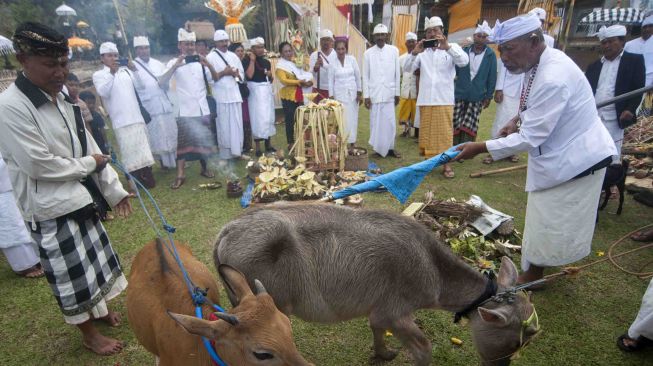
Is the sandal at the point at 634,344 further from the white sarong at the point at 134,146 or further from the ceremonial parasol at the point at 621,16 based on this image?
the ceremonial parasol at the point at 621,16

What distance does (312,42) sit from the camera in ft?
47.3

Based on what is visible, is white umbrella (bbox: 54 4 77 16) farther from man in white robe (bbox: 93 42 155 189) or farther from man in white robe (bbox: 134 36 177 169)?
man in white robe (bbox: 93 42 155 189)

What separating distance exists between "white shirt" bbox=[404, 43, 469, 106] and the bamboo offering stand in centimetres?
209

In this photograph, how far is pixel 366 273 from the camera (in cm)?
288

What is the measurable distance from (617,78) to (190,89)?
26.5 feet

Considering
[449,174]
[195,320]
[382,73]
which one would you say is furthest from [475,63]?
[195,320]

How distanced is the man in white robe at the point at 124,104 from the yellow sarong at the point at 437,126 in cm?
629

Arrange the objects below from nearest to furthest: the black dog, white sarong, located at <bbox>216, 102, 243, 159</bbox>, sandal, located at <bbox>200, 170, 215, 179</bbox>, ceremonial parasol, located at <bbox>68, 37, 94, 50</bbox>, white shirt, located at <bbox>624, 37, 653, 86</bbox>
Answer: the black dog, white shirt, located at <bbox>624, 37, 653, 86</bbox>, sandal, located at <bbox>200, 170, 215, 179</bbox>, white sarong, located at <bbox>216, 102, 243, 159</bbox>, ceremonial parasol, located at <bbox>68, 37, 94, 50</bbox>

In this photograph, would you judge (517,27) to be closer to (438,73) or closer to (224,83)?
(438,73)

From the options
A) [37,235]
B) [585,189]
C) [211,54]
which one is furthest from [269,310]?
[211,54]

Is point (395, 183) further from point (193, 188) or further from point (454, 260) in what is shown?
point (193, 188)

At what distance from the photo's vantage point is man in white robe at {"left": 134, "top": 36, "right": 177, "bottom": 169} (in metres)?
7.64

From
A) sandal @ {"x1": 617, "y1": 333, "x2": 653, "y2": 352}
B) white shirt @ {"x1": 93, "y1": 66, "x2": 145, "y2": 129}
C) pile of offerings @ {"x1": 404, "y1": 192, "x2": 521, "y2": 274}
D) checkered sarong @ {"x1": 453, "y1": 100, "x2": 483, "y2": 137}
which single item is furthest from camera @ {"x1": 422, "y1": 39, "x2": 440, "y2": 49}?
white shirt @ {"x1": 93, "y1": 66, "x2": 145, "y2": 129}

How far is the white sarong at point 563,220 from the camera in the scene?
3754 millimetres
